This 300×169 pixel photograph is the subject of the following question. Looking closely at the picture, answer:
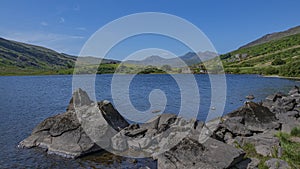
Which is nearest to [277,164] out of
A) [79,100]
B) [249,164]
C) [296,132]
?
[249,164]

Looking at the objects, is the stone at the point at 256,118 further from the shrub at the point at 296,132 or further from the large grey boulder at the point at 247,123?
the shrub at the point at 296,132

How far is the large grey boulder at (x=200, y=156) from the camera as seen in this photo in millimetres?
14738

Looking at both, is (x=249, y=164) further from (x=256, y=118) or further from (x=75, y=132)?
(x=75, y=132)

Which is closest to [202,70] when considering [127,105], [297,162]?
[127,105]

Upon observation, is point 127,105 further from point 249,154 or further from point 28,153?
point 249,154

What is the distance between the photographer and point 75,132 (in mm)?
21484

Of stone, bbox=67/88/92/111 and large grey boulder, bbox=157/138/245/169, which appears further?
stone, bbox=67/88/92/111

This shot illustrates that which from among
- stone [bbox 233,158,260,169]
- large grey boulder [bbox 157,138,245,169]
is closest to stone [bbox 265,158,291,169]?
stone [bbox 233,158,260,169]

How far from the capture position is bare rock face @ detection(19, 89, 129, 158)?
20375 mm

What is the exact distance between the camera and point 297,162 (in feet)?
44.8

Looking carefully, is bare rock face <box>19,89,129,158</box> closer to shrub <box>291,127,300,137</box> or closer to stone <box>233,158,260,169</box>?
stone <box>233,158,260,169</box>

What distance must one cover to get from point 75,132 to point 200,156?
11.3 meters

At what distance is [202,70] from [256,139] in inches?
6330

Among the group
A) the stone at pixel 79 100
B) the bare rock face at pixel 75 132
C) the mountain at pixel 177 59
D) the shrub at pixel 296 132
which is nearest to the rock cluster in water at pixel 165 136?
the bare rock face at pixel 75 132
